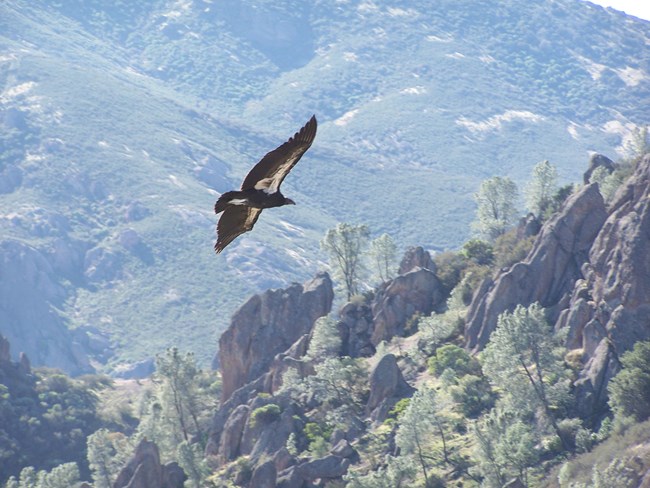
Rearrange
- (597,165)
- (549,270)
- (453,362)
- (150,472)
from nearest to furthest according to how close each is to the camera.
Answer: (150,472) → (453,362) → (549,270) → (597,165)

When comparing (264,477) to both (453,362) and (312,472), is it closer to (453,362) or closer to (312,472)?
(312,472)

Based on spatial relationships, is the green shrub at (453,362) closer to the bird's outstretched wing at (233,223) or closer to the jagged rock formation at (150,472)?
the jagged rock formation at (150,472)

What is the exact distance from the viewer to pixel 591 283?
342ft

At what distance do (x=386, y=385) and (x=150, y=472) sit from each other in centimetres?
1961

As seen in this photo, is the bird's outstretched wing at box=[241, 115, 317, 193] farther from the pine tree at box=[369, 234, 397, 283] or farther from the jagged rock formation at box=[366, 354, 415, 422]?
the pine tree at box=[369, 234, 397, 283]

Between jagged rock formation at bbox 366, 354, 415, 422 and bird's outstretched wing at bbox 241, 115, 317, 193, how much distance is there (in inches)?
2762

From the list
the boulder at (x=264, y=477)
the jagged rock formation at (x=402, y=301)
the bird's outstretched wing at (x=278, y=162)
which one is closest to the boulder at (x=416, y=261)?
the jagged rock formation at (x=402, y=301)

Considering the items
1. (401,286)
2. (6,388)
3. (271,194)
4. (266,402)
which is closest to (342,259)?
(401,286)

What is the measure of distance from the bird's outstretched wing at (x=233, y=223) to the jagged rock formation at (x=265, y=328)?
82750mm

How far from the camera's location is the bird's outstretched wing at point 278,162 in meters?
34.9

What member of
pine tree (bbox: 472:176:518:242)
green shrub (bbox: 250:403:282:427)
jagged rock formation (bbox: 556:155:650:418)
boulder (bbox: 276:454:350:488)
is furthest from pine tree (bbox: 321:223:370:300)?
boulder (bbox: 276:454:350:488)

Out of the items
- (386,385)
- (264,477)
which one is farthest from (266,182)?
(386,385)

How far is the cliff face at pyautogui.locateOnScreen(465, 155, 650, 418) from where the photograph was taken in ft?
316

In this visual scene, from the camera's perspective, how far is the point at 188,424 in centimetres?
12425
